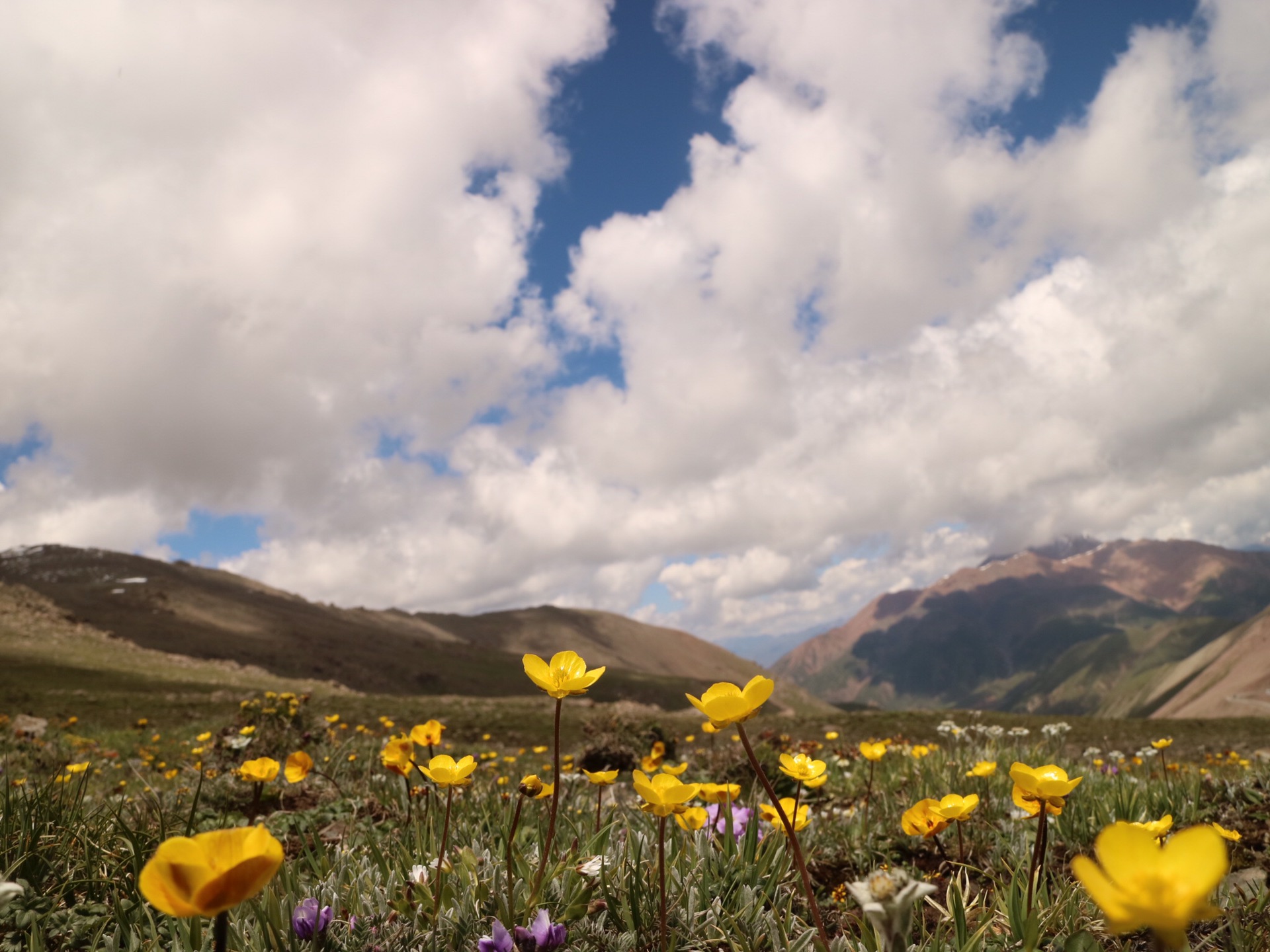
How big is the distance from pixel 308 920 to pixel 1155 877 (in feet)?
8.60

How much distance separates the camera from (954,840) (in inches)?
183

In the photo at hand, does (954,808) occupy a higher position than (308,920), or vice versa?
(954,808)

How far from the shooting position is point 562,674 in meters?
2.59

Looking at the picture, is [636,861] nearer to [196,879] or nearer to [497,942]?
[497,942]

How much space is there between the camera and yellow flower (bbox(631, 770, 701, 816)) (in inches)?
89.3

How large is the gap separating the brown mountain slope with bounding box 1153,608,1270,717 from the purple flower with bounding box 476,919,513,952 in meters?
162

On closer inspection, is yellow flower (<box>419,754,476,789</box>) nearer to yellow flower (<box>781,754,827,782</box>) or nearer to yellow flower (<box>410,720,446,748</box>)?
yellow flower (<box>410,720,446,748</box>)

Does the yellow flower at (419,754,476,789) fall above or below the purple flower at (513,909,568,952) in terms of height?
above

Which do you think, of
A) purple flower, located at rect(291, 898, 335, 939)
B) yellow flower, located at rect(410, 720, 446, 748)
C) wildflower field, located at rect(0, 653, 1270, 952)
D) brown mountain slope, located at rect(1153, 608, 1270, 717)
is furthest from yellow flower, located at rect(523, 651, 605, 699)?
brown mountain slope, located at rect(1153, 608, 1270, 717)

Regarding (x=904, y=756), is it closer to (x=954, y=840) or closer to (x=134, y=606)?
(x=954, y=840)

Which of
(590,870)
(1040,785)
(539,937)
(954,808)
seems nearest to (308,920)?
(539,937)

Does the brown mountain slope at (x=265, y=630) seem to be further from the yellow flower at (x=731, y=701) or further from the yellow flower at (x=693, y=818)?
the yellow flower at (x=731, y=701)

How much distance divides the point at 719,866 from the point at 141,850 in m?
2.65

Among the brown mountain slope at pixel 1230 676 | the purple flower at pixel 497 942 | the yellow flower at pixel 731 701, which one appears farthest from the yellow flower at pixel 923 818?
the brown mountain slope at pixel 1230 676
